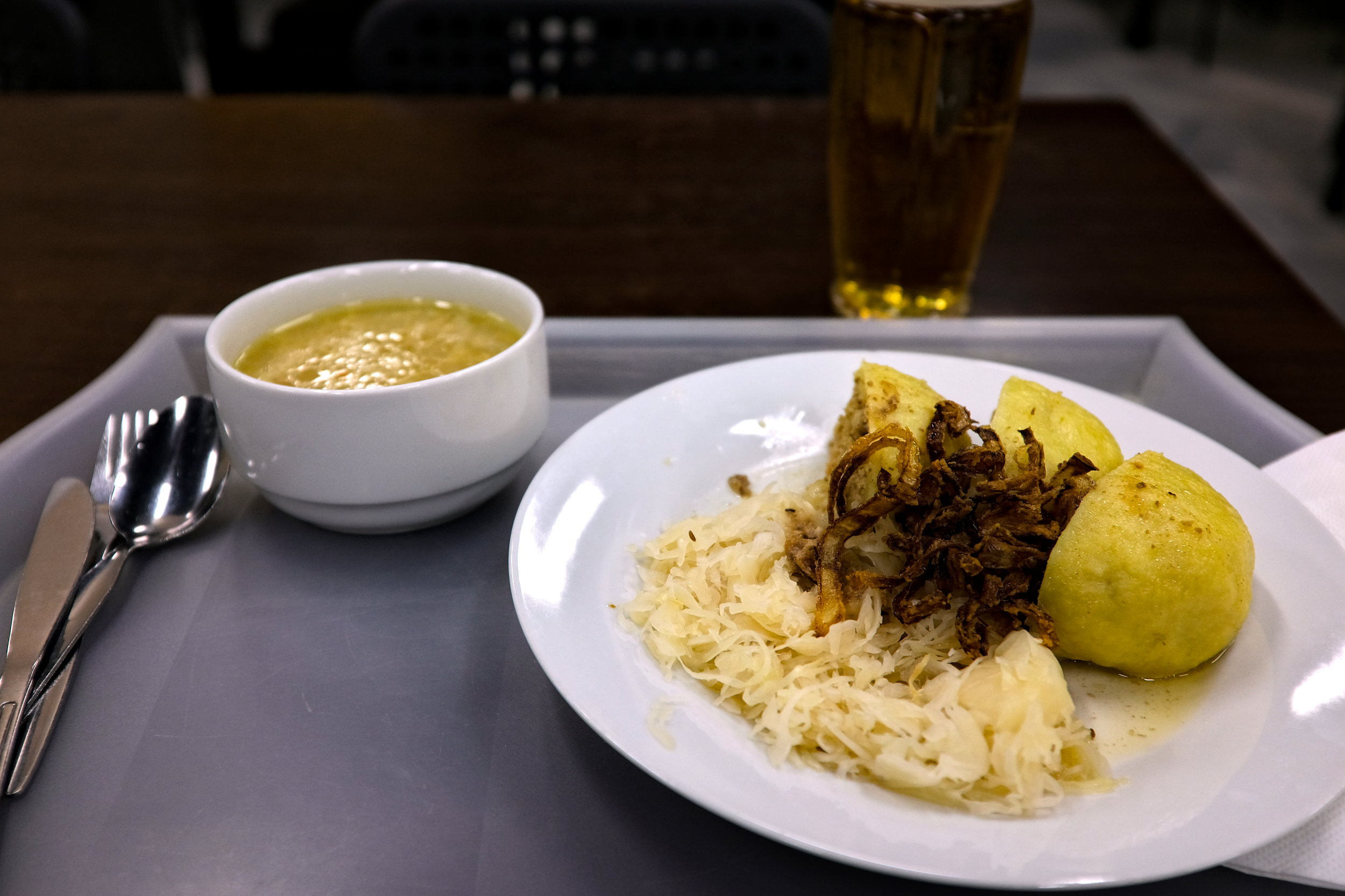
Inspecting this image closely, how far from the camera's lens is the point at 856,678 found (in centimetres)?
111

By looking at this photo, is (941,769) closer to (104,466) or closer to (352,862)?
(352,862)

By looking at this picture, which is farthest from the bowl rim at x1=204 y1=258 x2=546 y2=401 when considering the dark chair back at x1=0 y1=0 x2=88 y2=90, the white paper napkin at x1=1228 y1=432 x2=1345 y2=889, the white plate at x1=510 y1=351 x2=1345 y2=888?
the dark chair back at x1=0 y1=0 x2=88 y2=90

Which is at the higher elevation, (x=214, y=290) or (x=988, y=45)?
(x=988, y=45)

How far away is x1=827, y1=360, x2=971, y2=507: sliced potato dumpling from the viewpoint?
1.32 metres

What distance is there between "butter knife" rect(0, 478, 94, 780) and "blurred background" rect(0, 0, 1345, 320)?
2.15 m

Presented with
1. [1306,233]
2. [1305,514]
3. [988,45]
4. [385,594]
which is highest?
[988,45]

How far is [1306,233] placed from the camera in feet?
17.6

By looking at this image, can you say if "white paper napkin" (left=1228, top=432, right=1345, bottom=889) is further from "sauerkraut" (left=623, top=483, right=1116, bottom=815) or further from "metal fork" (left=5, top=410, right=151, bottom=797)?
"metal fork" (left=5, top=410, right=151, bottom=797)

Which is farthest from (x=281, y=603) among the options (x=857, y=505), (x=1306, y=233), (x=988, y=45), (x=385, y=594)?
(x=1306, y=233)

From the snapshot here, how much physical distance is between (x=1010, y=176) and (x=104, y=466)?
2.18 meters

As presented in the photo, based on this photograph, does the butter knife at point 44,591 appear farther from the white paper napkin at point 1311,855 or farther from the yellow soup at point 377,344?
the white paper napkin at point 1311,855

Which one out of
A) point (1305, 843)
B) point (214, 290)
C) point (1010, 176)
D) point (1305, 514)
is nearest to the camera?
point (1305, 843)

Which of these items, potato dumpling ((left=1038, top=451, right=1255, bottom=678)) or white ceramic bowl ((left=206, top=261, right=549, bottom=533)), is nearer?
potato dumpling ((left=1038, top=451, right=1255, bottom=678))

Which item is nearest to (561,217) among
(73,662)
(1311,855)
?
(73,662)
